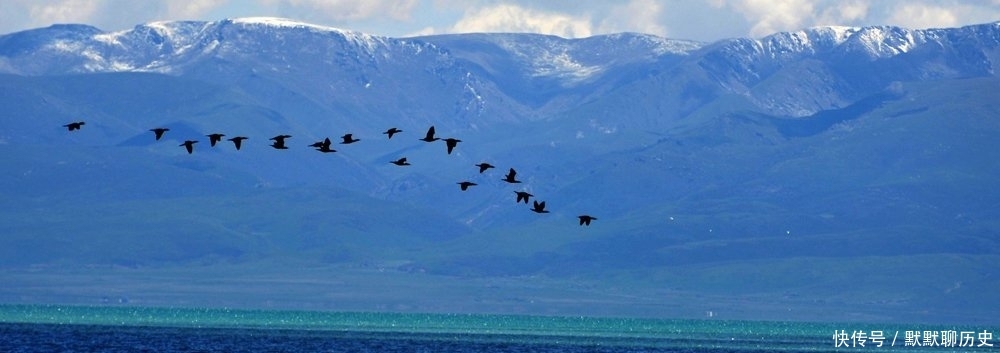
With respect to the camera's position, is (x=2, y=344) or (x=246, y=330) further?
(x=246, y=330)

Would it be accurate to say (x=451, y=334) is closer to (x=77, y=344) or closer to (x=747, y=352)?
(x=747, y=352)

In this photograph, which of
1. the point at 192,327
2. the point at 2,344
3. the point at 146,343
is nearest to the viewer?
the point at 2,344

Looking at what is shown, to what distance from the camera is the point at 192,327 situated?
609ft

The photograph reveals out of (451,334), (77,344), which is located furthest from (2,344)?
(451,334)

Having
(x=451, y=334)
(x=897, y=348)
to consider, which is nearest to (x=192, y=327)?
(x=451, y=334)

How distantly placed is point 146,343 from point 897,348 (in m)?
55.1

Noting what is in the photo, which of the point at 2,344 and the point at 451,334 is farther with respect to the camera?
the point at 451,334

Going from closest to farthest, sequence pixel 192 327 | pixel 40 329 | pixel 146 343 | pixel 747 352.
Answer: pixel 146 343
pixel 747 352
pixel 40 329
pixel 192 327

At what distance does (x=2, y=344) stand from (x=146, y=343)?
12.5 m

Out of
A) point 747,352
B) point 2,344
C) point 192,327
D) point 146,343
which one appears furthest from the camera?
point 192,327

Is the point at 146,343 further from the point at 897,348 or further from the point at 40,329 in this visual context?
the point at 897,348

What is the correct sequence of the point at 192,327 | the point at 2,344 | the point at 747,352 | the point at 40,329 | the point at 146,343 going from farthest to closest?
the point at 192,327, the point at 40,329, the point at 747,352, the point at 146,343, the point at 2,344

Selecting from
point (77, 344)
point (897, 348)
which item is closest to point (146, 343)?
point (77, 344)

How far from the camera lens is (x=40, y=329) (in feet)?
555
